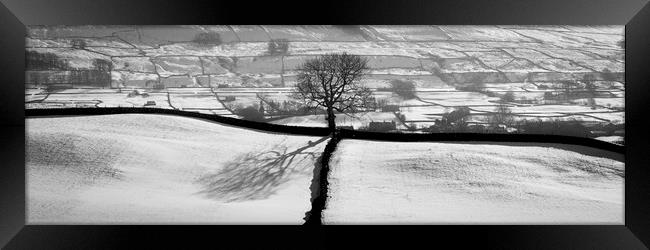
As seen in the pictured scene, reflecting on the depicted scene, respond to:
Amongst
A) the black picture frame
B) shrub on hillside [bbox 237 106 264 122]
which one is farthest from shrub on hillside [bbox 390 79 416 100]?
shrub on hillside [bbox 237 106 264 122]

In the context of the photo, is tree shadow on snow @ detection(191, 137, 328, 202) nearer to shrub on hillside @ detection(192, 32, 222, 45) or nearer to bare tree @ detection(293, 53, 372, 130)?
bare tree @ detection(293, 53, 372, 130)

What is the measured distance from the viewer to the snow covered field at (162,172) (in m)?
4.20

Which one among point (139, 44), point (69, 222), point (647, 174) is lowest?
point (69, 222)

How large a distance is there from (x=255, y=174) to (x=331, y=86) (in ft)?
2.91

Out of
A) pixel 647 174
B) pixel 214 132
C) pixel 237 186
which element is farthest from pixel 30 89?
pixel 647 174

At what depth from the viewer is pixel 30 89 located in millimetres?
4234

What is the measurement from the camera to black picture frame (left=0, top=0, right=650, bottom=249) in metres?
4.09

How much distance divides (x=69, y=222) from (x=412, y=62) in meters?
2.84

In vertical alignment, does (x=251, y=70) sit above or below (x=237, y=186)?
above

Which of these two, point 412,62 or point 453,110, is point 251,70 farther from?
point 453,110

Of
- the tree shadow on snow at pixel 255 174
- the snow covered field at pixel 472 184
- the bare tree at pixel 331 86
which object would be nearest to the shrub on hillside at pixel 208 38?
the bare tree at pixel 331 86

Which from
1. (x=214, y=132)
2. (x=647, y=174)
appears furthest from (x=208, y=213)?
(x=647, y=174)
